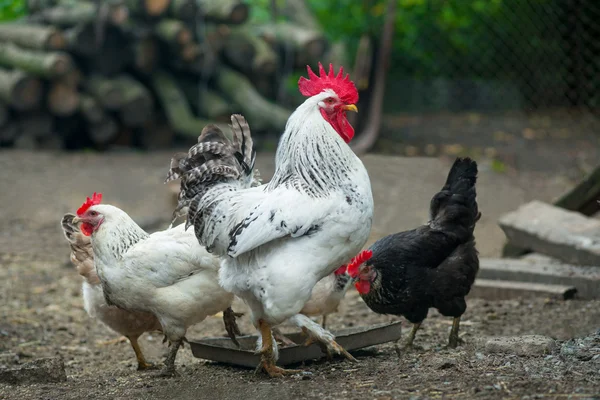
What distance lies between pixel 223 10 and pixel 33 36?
2812 millimetres

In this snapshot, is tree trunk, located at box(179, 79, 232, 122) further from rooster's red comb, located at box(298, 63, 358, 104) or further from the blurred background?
rooster's red comb, located at box(298, 63, 358, 104)

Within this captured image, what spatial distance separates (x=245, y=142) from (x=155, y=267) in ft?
3.08

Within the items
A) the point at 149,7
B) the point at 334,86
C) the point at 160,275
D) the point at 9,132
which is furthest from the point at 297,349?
the point at 9,132

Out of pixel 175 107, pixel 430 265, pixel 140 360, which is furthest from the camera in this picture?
pixel 175 107

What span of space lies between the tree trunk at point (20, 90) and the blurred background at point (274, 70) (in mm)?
20

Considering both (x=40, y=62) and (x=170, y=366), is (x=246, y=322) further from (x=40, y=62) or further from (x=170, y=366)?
(x=40, y=62)

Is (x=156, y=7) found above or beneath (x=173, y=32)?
above

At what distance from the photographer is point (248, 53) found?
1220cm

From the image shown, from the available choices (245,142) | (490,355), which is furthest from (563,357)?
(245,142)

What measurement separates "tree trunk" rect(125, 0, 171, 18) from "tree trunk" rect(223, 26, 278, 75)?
1207 mm

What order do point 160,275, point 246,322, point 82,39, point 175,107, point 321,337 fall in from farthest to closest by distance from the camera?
point 175,107 → point 82,39 → point 246,322 → point 160,275 → point 321,337

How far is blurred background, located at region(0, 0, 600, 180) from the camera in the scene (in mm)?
11367

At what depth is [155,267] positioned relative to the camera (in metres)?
4.71

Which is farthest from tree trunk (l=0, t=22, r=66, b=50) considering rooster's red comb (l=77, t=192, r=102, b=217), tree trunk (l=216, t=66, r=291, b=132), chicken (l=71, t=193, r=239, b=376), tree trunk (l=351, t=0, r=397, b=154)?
chicken (l=71, t=193, r=239, b=376)
